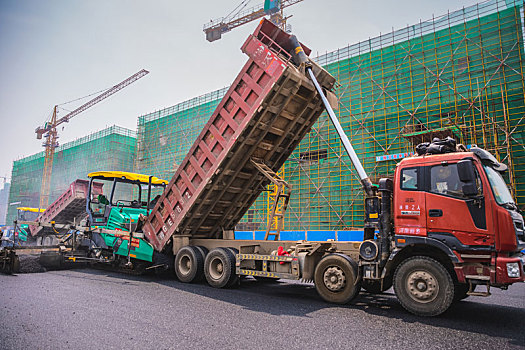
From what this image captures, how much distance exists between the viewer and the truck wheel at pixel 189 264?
8320 millimetres

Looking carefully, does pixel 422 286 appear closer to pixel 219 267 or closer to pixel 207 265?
pixel 219 267

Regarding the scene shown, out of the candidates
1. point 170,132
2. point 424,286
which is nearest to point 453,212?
point 424,286

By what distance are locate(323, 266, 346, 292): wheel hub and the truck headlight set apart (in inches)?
95.9

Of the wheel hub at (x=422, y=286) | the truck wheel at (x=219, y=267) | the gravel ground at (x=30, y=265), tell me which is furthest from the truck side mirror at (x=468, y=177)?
the gravel ground at (x=30, y=265)

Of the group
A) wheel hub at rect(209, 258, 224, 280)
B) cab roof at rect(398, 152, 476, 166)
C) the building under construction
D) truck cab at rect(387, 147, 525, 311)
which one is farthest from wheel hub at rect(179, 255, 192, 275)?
the building under construction

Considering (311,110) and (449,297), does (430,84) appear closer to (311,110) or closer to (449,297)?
(311,110)

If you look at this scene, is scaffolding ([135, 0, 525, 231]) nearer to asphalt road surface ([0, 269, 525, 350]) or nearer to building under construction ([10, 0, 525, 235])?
building under construction ([10, 0, 525, 235])

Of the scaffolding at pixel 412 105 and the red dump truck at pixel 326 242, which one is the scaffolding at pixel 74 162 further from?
the red dump truck at pixel 326 242

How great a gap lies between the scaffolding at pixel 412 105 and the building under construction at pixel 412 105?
0.17 feet

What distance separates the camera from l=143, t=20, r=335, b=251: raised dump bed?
288 inches

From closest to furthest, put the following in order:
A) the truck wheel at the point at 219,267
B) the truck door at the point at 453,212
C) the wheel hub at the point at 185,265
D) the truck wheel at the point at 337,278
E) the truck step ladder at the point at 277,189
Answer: the truck door at the point at 453,212
the truck wheel at the point at 337,278
the truck wheel at the point at 219,267
the truck step ladder at the point at 277,189
the wheel hub at the point at 185,265

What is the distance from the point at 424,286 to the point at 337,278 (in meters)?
1.47

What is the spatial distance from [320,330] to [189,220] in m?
5.18

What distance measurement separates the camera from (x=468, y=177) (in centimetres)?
502
